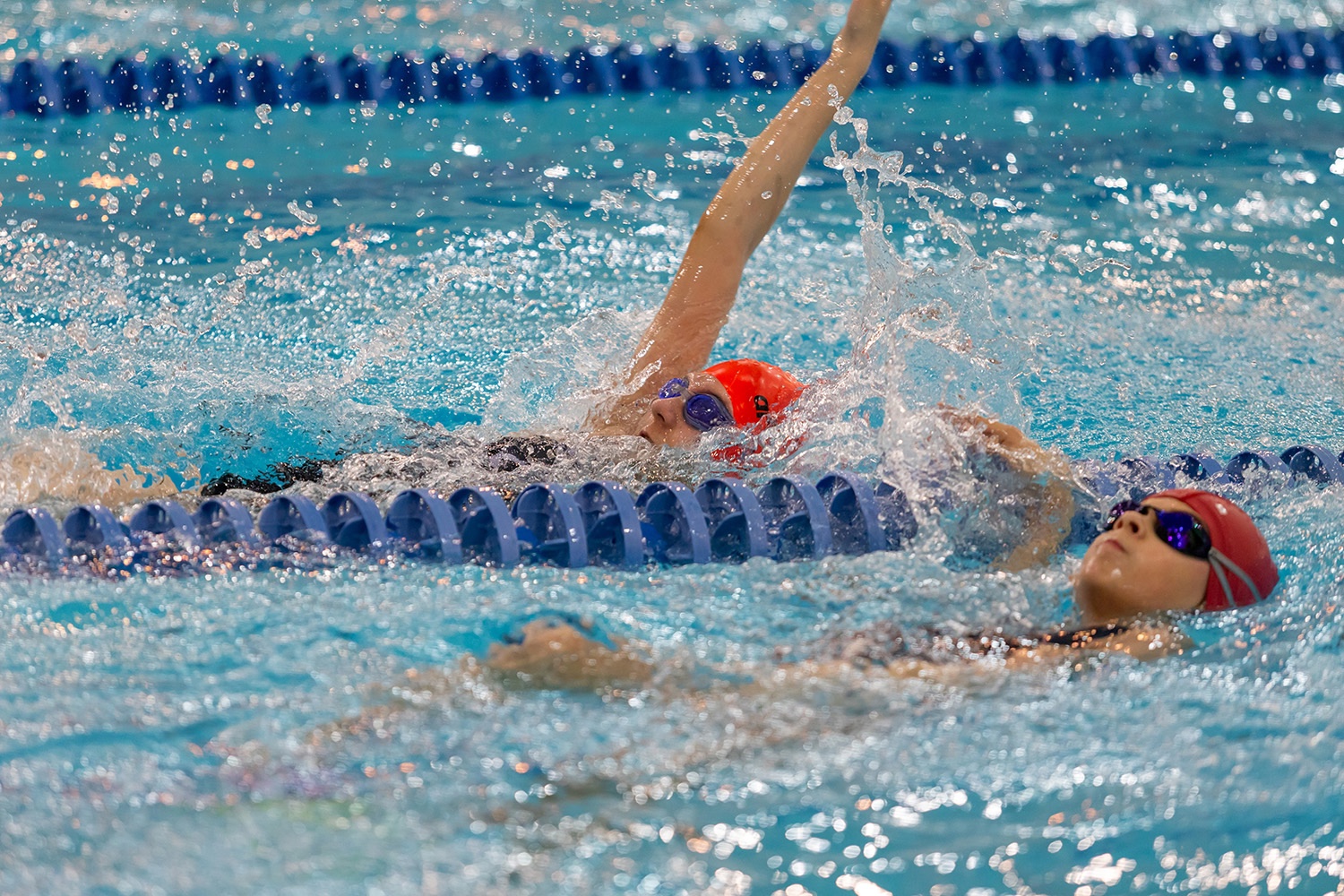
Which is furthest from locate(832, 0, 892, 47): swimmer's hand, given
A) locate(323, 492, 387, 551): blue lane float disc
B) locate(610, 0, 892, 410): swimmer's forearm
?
locate(323, 492, 387, 551): blue lane float disc

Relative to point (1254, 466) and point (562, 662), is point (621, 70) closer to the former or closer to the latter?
point (1254, 466)

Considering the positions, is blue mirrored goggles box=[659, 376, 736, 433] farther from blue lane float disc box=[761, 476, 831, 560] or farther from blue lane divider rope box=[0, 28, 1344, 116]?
blue lane divider rope box=[0, 28, 1344, 116]

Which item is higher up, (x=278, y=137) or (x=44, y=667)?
(x=278, y=137)

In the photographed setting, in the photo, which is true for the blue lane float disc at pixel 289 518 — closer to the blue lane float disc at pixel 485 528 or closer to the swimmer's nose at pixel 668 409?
the blue lane float disc at pixel 485 528

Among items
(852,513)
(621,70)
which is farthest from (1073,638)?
(621,70)

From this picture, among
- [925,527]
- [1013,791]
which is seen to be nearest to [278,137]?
[925,527]

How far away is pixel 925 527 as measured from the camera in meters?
2.38

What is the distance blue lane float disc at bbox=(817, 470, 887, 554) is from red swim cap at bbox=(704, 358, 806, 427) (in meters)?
0.26

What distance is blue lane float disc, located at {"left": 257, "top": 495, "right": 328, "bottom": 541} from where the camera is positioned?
2.34 m

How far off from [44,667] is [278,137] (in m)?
3.44

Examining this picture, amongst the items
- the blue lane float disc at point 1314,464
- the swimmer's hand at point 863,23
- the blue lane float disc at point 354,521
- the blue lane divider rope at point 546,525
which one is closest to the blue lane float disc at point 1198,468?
the blue lane float disc at point 1314,464

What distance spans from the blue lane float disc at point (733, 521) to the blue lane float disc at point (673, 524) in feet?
0.11

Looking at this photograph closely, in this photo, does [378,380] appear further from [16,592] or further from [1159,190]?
[1159,190]

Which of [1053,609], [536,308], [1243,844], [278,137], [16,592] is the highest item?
[278,137]
